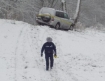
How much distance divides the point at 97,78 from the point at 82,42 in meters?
9.25

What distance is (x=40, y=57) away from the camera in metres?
16.0

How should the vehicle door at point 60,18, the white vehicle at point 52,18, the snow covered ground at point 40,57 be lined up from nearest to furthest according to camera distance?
Answer: the snow covered ground at point 40,57
the white vehicle at point 52,18
the vehicle door at point 60,18

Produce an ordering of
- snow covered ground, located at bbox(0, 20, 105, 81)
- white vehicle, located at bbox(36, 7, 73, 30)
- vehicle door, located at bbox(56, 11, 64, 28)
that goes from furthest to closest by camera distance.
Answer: vehicle door, located at bbox(56, 11, 64, 28)
white vehicle, located at bbox(36, 7, 73, 30)
snow covered ground, located at bbox(0, 20, 105, 81)

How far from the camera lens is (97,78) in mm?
12516

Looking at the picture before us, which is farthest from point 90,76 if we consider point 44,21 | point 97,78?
point 44,21

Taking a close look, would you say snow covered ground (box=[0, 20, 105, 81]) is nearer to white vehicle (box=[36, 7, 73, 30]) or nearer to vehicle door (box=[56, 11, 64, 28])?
white vehicle (box=[36, 7, 73, 30])

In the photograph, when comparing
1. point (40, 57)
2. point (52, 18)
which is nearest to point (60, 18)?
point (52, 18)

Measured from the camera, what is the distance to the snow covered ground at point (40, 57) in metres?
12.7

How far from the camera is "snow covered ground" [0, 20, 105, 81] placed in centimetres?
1268

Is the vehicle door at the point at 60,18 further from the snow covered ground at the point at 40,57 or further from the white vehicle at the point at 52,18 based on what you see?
the snow covered ground at the point at 40,57

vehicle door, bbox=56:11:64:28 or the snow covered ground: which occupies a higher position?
vehicle door, bbox=56:11:64:28

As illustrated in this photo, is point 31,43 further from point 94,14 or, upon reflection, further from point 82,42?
point 94,14

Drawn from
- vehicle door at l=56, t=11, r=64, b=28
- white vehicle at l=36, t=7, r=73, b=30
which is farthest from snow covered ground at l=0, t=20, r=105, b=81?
vehicle door at l=56, t=11, r=64, b=28

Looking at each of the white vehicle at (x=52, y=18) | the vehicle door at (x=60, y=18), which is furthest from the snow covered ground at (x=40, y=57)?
the vehicle door at (x=60, y=18)
